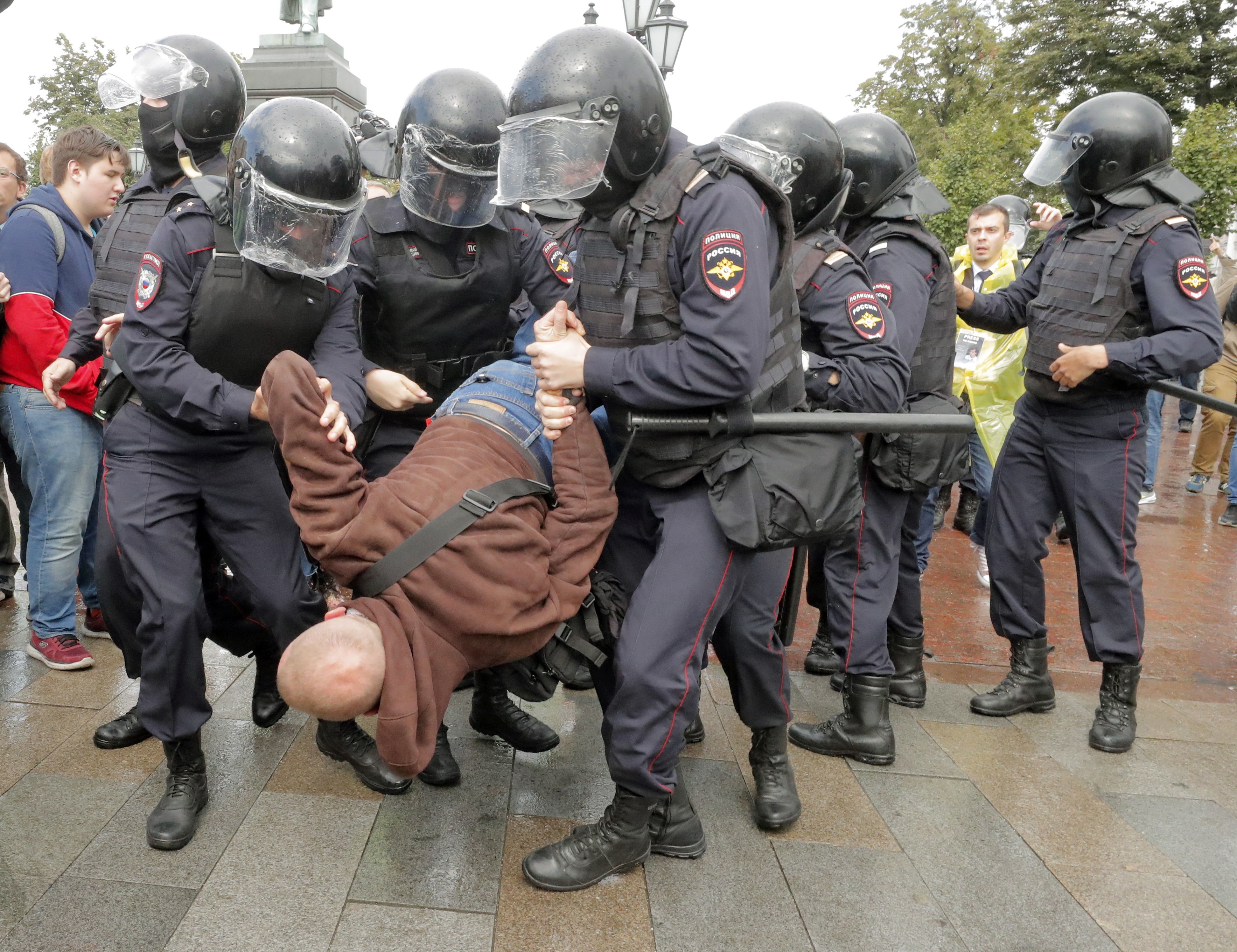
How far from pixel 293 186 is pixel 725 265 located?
117cm

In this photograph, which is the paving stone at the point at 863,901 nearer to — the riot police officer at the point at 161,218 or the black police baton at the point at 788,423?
the black police baton at the point at 788,423

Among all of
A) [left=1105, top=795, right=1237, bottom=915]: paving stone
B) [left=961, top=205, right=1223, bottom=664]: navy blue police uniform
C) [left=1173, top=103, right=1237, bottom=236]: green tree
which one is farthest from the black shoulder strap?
[left=1173, top=103, right=1237, bottom=236]: green tree

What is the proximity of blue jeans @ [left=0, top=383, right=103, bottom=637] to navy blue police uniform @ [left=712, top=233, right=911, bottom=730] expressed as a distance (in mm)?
2762

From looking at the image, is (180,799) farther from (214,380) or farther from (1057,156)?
(1057,156)

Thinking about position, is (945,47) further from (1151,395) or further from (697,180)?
(697,180)

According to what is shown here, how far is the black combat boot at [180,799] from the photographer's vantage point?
2.65 meters

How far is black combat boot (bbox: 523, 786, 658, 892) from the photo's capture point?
2569 mm

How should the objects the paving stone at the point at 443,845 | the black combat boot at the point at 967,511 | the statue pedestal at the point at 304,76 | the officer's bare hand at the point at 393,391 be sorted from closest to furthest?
the paving stone at the point at 443,845 → the officer's bare hand at the point at 393,391 → the black combat boot at the point at 967,511 → the statue pedestal at the point at 304,76

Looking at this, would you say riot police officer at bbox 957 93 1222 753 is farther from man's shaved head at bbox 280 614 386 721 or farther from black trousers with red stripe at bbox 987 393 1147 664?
man's shaved head at bbox 280 614 386 721

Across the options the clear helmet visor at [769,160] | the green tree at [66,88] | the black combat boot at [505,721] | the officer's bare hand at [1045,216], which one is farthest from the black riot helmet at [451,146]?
the green tree at [66,88]

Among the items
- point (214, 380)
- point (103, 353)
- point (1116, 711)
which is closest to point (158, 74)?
point (103, 353)

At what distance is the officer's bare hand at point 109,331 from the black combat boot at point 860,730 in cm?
257

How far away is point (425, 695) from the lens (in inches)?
84.7

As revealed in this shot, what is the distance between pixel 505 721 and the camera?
11.0ft
